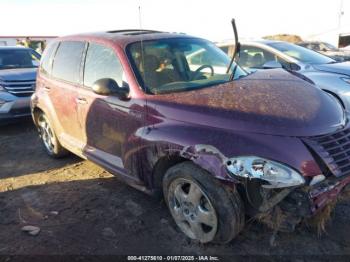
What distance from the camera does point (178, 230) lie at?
3357 millimetres

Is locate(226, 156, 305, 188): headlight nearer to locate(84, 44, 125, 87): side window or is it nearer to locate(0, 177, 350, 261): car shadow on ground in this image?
locate(0, 177, 350, 261): car shadow on ground

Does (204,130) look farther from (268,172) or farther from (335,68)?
(335,68)

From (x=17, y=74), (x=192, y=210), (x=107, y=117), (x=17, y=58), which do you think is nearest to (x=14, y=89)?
(x=17, y=74)

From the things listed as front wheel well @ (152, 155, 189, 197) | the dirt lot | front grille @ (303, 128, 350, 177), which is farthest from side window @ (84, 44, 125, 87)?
front grille @ (303, 128, 350, 177)

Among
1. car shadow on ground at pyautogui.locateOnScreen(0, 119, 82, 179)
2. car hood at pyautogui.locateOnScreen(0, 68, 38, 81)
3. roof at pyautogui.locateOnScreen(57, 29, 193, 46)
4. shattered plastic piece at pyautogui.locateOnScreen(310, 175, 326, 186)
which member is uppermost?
roof at pyautogui.locateOnScreen(57, 29, 193, 46)

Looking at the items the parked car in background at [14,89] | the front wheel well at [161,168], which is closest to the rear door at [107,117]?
the front wheel well at [161,168]

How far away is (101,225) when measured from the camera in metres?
3.53

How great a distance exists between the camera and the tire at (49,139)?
5.34 m

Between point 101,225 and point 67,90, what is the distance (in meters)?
1.87

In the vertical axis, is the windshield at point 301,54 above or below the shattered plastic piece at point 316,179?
above

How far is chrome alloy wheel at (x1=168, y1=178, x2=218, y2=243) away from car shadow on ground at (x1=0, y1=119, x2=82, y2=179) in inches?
108

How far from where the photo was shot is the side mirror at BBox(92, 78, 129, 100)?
3417 mm

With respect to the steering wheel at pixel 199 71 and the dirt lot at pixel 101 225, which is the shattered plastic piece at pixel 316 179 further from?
the steering wheel at pixel 199 71

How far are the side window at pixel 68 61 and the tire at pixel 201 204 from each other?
6.73ft
